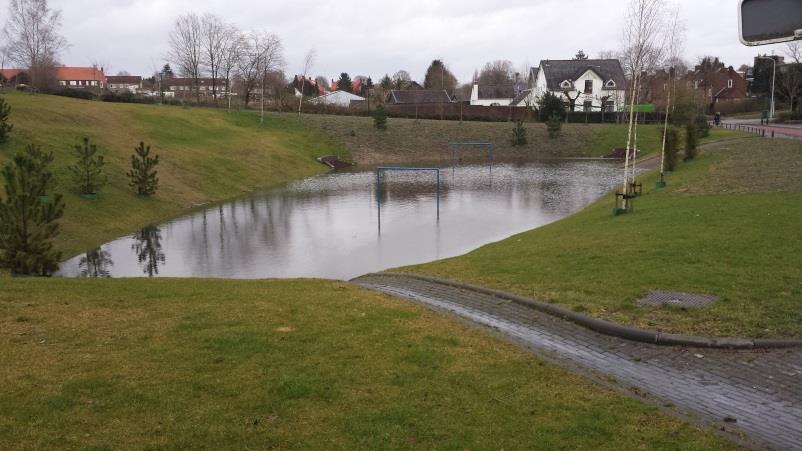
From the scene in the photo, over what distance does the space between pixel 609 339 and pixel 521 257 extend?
20.2ft

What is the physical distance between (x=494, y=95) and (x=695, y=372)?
332ft

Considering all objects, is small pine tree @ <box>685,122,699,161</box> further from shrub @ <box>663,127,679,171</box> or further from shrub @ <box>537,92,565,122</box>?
shrub @ <box>537,92,565,122</box>

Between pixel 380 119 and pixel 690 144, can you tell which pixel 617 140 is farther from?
pixel 690 144

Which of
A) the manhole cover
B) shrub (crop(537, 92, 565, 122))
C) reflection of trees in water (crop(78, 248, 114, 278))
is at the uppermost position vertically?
shrub (crop(537, 92, 565, 122))

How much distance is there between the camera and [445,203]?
30.5 metres

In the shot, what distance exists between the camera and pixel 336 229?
2362cm

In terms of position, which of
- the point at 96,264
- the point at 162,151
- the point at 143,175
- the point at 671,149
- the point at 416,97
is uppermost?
the point at 416,97

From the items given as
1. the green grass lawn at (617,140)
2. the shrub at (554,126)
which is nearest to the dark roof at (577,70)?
the green grass lawn at (617,140)

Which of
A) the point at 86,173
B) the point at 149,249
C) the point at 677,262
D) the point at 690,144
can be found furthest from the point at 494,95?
the point at 677,262

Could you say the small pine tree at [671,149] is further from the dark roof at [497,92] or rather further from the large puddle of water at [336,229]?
the dark roof at [497,92]

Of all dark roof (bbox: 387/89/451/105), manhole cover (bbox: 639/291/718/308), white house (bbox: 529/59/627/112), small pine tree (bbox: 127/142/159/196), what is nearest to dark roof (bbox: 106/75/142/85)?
dark roof (bbox: 387/89/451/105)

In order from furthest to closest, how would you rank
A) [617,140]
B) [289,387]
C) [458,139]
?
[458,139] → [617,140] → [289,387]

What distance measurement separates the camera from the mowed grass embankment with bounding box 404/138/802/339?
9.05m

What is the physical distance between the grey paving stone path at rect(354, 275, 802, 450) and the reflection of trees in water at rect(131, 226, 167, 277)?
1157 centimetres
